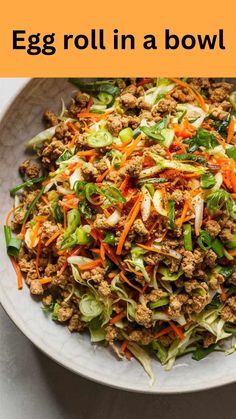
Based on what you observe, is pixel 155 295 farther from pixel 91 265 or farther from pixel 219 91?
pixel 219 91

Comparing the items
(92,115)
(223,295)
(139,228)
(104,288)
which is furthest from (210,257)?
(92,115)

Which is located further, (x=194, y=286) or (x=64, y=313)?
(x=64, y=313)

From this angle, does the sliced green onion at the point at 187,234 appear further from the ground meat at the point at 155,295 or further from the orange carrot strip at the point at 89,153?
the orange carrot strip at the point at 89,153

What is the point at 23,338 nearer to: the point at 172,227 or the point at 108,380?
the point at 108,380

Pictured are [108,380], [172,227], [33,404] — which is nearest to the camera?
[172,227]

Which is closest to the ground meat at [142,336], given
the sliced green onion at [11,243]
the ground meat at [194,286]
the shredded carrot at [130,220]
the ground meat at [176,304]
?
the ground meat at [176,304]

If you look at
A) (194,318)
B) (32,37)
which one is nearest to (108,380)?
(194,318)
